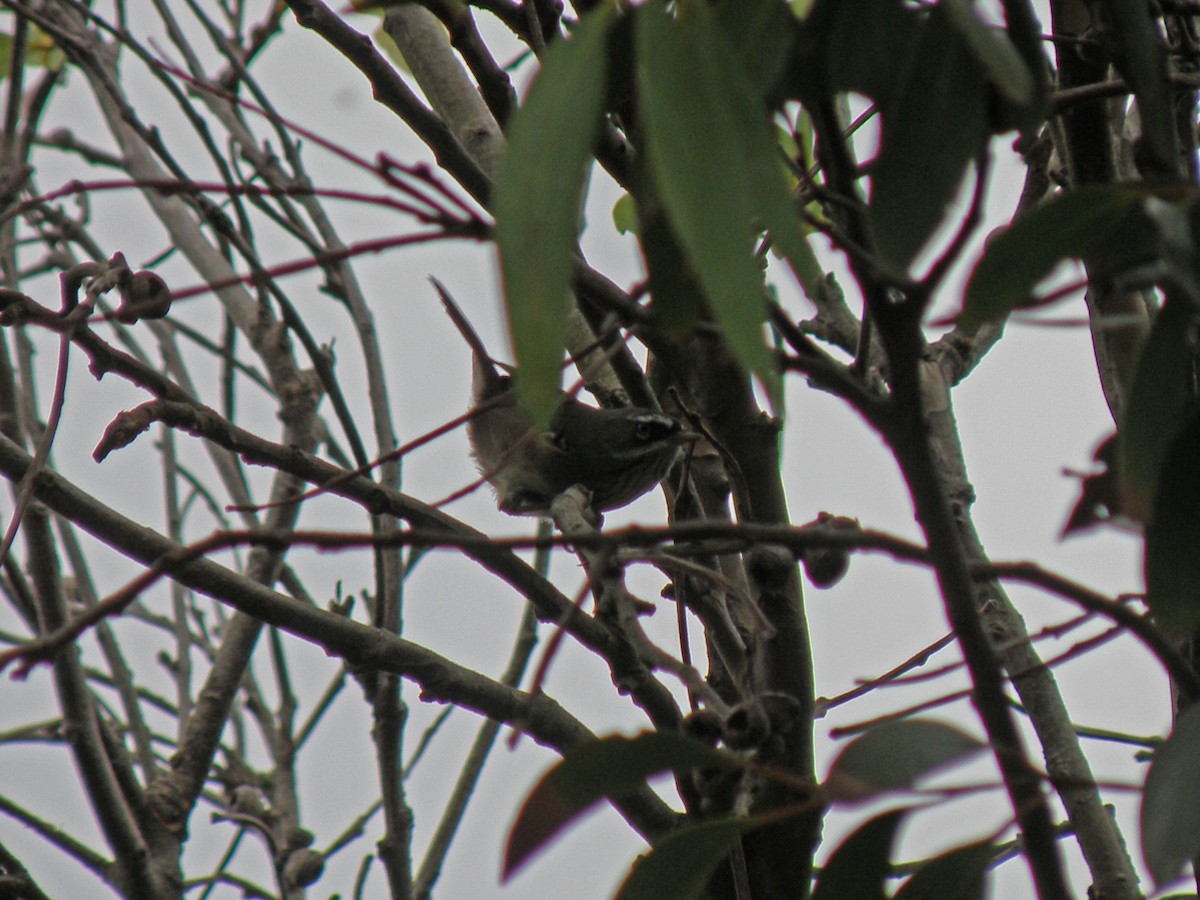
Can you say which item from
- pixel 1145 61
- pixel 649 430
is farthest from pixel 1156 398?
pixel 649 430

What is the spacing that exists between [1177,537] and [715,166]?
0.58 metres

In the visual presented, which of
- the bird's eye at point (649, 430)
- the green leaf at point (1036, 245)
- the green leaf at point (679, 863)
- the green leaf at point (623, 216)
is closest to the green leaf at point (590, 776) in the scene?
the green leaf at point (679, 863)

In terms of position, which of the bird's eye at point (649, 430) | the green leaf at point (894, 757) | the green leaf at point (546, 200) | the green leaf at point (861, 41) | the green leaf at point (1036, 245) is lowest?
the green leaf at point (894, 757)

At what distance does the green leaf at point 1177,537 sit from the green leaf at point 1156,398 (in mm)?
65

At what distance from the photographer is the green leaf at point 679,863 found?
1122mm

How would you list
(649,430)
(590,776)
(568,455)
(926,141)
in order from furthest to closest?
(568,455)
(649,430)
(590,776)
(926,141)

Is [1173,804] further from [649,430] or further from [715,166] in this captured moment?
[649,430]

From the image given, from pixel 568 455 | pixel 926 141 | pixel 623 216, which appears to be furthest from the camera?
pixel 568 455

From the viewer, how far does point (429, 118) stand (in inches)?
60.9

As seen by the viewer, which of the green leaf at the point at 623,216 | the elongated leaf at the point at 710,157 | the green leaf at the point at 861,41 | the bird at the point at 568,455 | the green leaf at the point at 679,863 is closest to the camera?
the elongated leaf at the point at 710,157

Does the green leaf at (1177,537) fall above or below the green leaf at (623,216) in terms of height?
below

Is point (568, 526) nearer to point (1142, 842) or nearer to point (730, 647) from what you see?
point (730, 647)

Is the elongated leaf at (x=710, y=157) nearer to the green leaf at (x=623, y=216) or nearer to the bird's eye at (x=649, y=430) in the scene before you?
the green leaf at (x=623, y=216)

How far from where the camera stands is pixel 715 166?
0.81 metres
